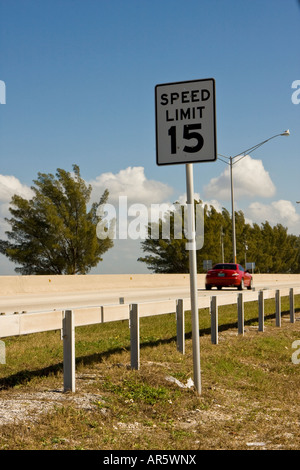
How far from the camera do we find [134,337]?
328 inches

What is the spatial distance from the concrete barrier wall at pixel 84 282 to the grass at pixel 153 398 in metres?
18.6

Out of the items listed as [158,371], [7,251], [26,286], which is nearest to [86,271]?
[7,251]

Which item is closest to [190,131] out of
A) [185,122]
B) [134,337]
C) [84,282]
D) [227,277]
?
[185,122]

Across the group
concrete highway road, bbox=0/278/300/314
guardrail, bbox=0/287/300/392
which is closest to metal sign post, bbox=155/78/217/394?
guardrail, bbox=0/287/300/392

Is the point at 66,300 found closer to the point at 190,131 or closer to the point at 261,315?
the point at 261,315

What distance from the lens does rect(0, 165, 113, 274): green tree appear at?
2606 inches

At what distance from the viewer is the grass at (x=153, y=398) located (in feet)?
17.9

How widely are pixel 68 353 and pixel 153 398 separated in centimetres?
110

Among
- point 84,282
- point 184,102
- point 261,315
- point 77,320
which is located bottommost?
point 261,315

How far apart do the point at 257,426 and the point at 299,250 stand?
390 feet

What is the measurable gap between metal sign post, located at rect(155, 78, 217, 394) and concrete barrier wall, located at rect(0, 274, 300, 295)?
2287 centimetres

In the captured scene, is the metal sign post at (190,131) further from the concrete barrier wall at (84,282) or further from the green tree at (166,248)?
the green tree at (166,248)

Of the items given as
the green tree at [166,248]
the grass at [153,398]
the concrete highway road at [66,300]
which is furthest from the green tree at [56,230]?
the grass at [153,398]
